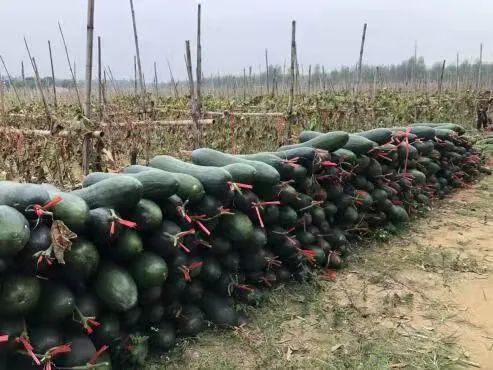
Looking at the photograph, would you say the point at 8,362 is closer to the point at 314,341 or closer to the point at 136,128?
the point at 314,341

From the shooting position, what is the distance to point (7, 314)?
8.95 ft

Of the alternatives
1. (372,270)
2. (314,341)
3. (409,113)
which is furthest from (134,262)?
(409,113)

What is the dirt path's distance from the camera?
373cm

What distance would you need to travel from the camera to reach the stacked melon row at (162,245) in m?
2.83

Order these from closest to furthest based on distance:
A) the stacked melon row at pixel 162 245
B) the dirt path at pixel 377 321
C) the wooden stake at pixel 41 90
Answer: the stacked melon row at pixel 162 245, the dirt path at pixel 377 321, the wooden stake at pixel 41 90

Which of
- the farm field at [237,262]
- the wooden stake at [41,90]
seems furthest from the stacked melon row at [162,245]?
the wooden stake at [41,90]

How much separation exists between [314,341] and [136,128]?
689cm

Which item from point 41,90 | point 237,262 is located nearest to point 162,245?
point 237,262

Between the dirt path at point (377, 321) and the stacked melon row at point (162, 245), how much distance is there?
21cm

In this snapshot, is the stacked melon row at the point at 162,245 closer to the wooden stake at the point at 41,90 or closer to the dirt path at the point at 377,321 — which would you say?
the dirt path at the point at 377,321

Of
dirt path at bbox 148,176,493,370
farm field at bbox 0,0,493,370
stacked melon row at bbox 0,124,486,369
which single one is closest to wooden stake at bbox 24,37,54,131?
farm field at bbox 0,0,493,370

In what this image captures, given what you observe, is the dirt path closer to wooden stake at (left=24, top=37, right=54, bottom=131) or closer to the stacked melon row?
the stacked melon row

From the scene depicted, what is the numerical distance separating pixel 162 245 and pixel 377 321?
2.04 m

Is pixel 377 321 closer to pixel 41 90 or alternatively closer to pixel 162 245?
pixel 162 245
